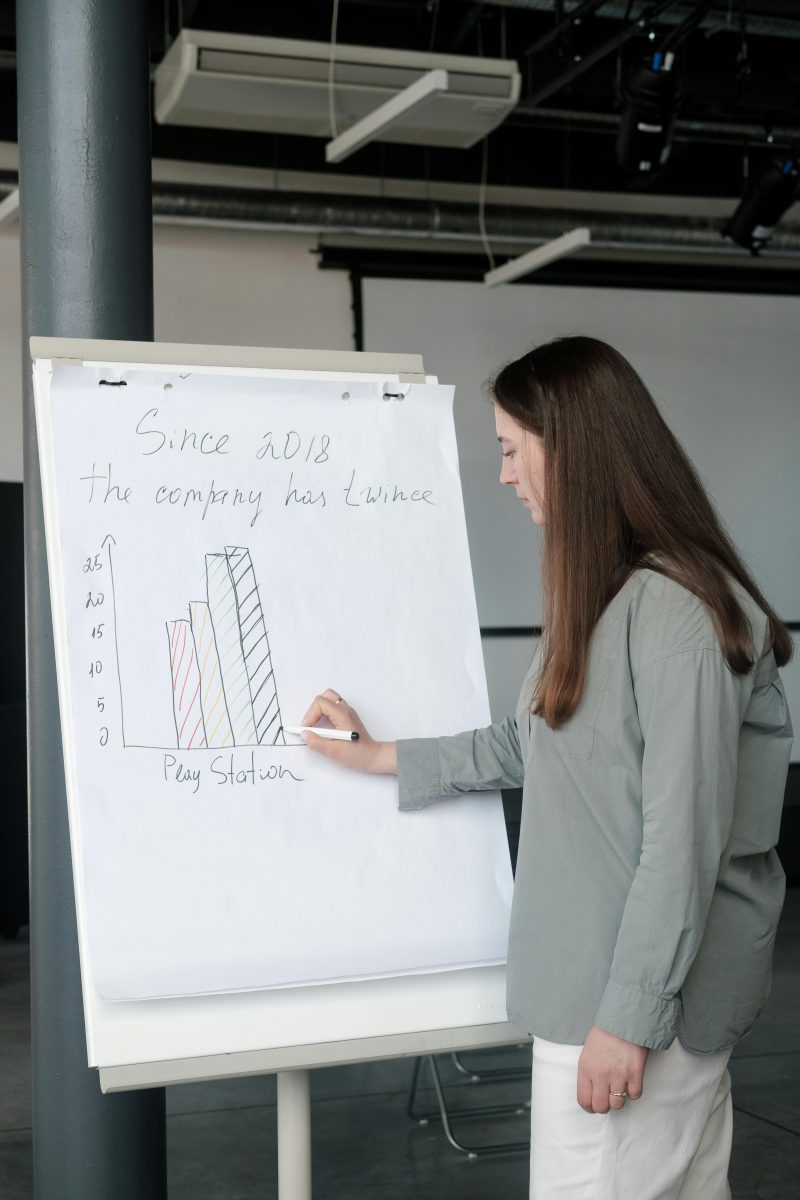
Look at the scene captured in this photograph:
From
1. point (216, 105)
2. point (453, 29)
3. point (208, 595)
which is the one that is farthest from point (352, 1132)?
point (453, 29)

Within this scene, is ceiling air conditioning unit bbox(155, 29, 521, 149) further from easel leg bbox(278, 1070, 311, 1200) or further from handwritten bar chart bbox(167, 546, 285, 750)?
easel leg bbox(278, 1070, 311, 1200)

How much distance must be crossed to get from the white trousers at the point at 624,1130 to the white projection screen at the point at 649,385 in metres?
5.07

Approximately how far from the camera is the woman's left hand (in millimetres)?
1523

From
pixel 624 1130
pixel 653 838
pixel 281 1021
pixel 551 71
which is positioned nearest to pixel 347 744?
pixel 281 1021

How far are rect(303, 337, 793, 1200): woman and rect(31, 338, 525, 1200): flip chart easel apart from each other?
20 cm

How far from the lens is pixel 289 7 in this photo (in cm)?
557

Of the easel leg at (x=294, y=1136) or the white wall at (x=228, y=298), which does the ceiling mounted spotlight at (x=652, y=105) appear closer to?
the white wall at (x=228, y=298)

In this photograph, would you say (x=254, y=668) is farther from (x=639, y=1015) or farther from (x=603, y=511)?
(x=639, y=1015)

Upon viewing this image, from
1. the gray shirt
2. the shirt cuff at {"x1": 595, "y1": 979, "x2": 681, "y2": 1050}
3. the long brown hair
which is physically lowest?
the shirt cuff at {"x1": 595, "y1": 979, "x2": 681, "y2": 1050}

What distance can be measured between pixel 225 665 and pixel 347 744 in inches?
8.0

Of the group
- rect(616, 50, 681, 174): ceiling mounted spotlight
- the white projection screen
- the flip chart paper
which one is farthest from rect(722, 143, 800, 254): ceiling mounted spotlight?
the flip chart paper

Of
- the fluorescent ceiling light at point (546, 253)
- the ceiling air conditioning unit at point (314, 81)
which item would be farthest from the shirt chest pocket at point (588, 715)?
the fluorescent ceiling light at point (546, 253)

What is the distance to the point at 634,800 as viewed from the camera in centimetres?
159

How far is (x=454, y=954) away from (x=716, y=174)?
625 cm
